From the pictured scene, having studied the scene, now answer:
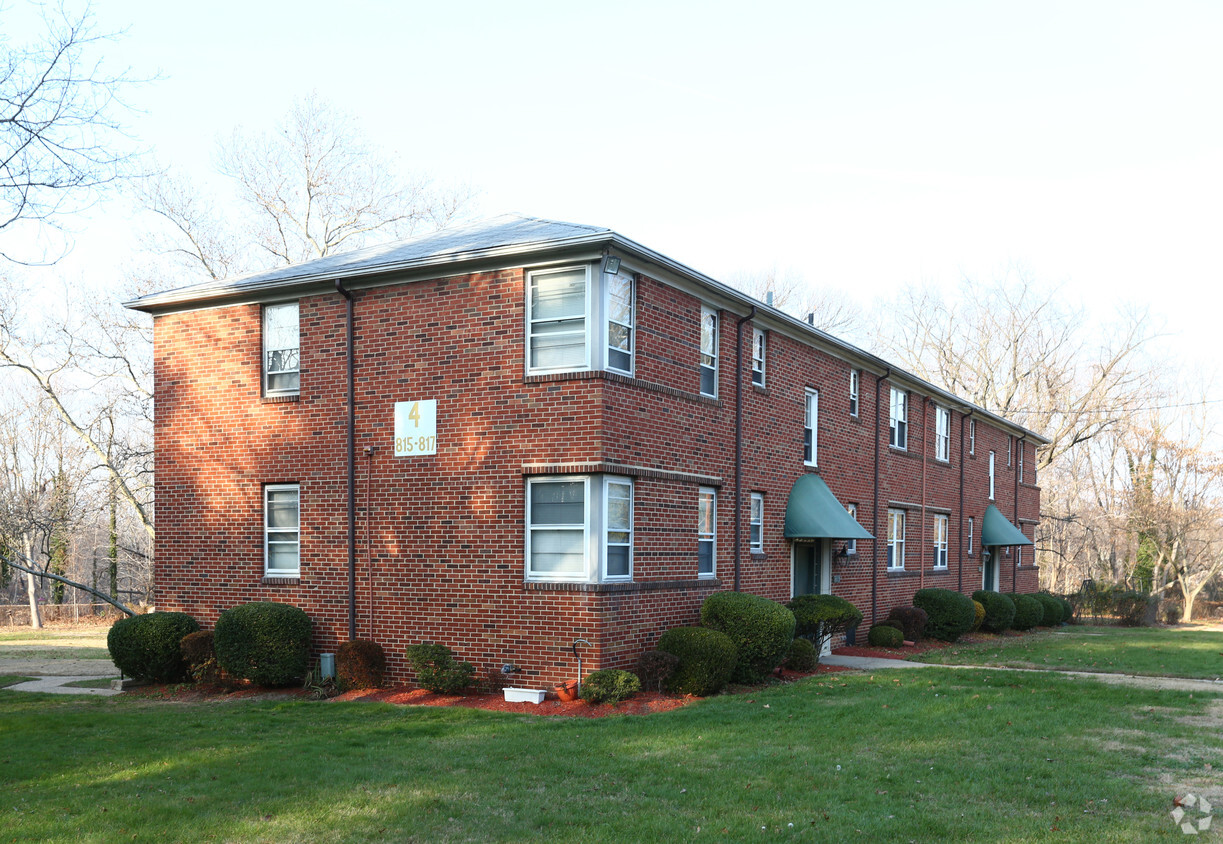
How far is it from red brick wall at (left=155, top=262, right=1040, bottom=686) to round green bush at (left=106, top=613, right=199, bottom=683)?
89cm

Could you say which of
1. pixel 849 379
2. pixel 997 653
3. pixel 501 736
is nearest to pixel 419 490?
pixel 501 736

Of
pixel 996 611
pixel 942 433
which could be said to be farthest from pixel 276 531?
pixel 996 611

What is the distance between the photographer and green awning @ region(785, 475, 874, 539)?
19.1m

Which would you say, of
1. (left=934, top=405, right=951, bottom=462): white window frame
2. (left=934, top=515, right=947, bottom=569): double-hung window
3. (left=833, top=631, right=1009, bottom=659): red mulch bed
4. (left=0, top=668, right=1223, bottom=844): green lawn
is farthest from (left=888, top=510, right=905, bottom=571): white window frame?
(left=0, top=668, right=1223, bottom=844): green lawn

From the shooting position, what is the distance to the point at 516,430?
14.5 metres

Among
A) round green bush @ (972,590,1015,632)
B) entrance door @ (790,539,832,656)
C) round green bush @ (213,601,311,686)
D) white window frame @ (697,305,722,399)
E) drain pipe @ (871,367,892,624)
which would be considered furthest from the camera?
round green bush @ (972,590,1015,632)

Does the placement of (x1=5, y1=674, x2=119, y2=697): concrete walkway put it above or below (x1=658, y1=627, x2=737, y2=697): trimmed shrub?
below

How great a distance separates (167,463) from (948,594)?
1760cm

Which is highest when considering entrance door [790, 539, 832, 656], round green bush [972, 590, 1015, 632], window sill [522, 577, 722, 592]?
window sill [522, 577, 722, 592]

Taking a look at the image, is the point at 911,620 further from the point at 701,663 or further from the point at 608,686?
the point at 608,686

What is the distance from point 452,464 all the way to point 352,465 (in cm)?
183

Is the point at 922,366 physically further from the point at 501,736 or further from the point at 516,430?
the point at 501,736

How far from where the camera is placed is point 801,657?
17000 mm

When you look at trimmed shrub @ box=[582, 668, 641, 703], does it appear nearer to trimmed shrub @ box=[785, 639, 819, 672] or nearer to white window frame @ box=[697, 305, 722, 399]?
trimmed shrub @ box=[785, 639, 819, 672]
